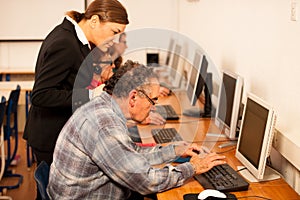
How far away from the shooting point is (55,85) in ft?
7.69

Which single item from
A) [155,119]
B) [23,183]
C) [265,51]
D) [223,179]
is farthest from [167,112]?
[23,183]

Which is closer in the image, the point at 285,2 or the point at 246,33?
the point at 285,2

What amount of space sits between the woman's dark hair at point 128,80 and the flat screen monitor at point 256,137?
53 cm

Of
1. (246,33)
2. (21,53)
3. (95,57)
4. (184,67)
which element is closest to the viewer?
(95,57)

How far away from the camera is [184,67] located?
5.04 m

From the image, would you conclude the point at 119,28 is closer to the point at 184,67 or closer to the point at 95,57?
the point at 95,57

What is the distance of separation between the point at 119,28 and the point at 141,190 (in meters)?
0.88

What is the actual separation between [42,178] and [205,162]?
2.33 feet

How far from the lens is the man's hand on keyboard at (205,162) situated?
2033 millimetres

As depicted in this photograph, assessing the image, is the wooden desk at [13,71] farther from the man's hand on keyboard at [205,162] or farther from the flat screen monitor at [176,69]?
the man's hand on keyboard at [205,162]

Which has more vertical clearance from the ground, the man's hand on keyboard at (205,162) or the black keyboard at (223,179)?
the man's hand on keyboard at (205,162)

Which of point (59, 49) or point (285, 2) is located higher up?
point (285, 2)

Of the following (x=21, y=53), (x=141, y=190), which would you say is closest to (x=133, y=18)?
(x=21, y=53)

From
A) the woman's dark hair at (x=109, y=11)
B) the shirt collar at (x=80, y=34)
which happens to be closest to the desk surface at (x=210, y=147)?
the shirt collar at (x=80, y=34)
